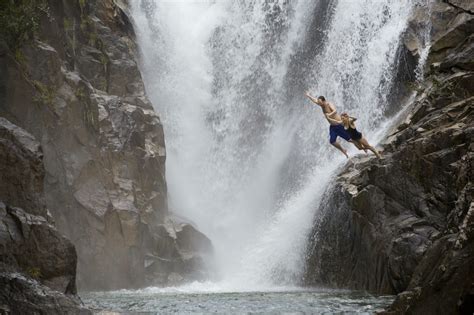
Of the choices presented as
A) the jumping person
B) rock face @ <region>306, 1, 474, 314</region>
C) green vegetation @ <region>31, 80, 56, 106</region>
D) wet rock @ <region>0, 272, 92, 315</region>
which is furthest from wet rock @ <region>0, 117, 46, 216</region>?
rock face @ <region>306, 1, 474, 314</region>

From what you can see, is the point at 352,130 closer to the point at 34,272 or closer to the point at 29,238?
the point at 29,238

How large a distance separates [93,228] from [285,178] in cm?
1090

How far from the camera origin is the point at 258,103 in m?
32.6

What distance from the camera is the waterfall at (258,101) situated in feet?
81.7

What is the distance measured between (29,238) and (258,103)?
2219 centimetres

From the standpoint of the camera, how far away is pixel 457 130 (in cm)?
1584

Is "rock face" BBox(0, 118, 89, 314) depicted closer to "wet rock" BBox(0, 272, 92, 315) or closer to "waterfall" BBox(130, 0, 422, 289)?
"wet rock" BBox(0, 272, 92, 315)

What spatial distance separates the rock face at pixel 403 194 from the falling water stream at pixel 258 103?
213 centimetres

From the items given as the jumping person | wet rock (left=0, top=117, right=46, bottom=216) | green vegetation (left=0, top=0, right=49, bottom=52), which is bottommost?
wet rock (left=0, top=117, right=46, bottom=216)

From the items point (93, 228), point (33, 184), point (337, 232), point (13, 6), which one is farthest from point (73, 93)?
point (337, 232)

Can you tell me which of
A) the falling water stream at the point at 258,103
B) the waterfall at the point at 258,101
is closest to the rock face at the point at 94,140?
the falling water stream at the point at 258,103

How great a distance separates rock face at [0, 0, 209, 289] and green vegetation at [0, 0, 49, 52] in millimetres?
465

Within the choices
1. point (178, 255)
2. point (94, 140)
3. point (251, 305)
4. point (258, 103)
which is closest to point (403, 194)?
point (251, 305)

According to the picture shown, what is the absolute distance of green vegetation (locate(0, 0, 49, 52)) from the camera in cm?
1938
